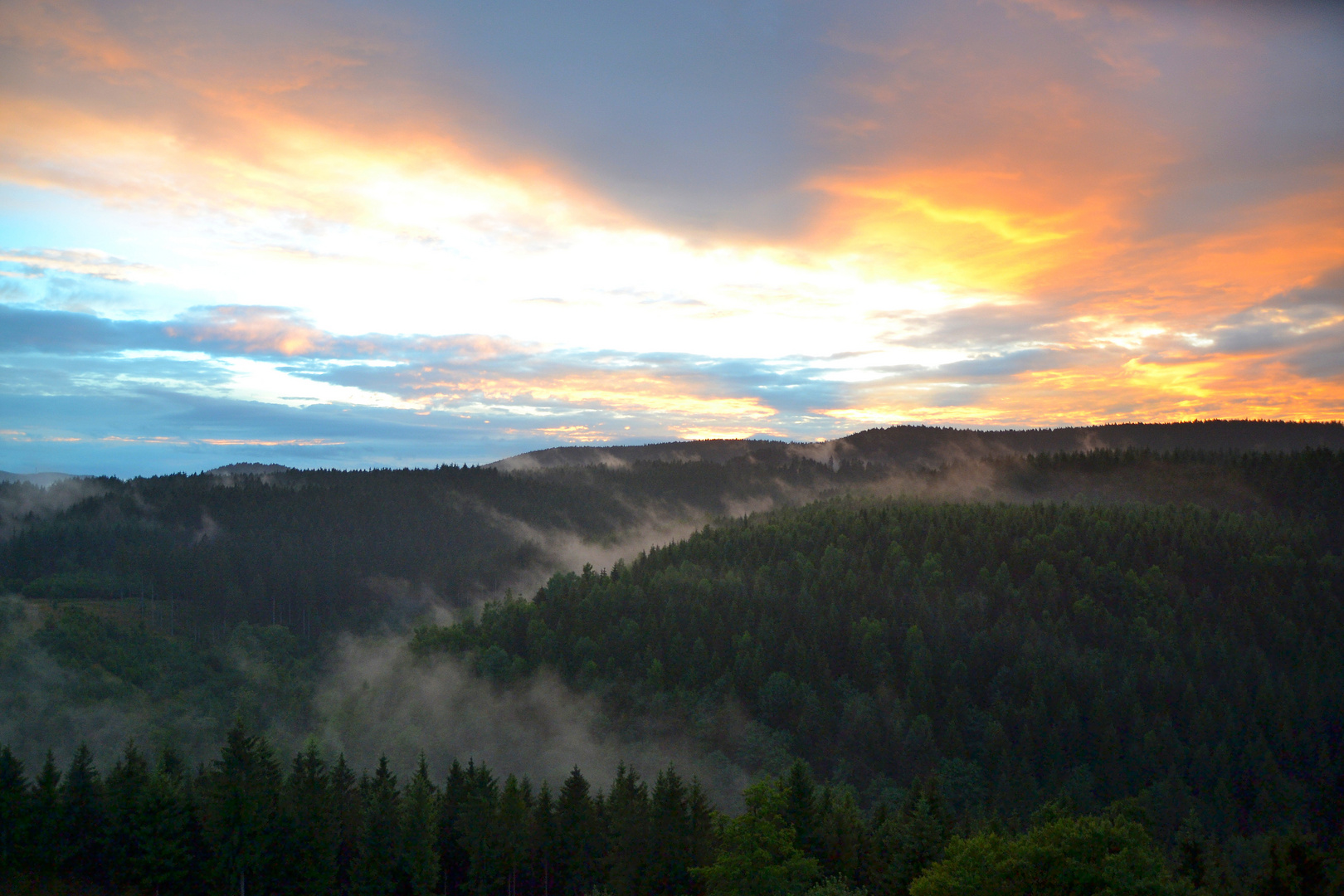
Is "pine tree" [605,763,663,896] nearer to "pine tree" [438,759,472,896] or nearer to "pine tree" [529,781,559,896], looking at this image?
"pine tree" [529,781,559,896]

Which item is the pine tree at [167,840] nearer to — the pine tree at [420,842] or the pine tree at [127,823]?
the pine tree at [127,823]

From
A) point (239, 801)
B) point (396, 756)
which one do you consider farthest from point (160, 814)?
point (396, 756)

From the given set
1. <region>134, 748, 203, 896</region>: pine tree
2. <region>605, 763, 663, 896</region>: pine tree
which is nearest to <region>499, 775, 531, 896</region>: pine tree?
<region>605, 763, 663, 896</region>: pine tree

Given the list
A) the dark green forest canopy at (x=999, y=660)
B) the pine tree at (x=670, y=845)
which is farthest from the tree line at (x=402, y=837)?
the dark green forest canopy at (x=999, y=660)

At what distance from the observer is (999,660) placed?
151750 millimetres

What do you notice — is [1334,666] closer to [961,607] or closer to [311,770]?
[961,607]

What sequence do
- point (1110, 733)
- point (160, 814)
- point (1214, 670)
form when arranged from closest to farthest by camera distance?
point (160, 814) < point (1110, 733) < point (1214, 670)

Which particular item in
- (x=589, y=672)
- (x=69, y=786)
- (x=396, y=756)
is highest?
(x=69, y=786)

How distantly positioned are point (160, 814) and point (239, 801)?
5201 millimetres

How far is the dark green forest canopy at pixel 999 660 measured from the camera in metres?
121

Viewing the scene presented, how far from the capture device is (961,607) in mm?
170250

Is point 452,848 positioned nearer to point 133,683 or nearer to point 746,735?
point 746,735

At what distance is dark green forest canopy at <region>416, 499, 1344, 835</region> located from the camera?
121 metres

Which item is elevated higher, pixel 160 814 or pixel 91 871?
pixel 160 814
